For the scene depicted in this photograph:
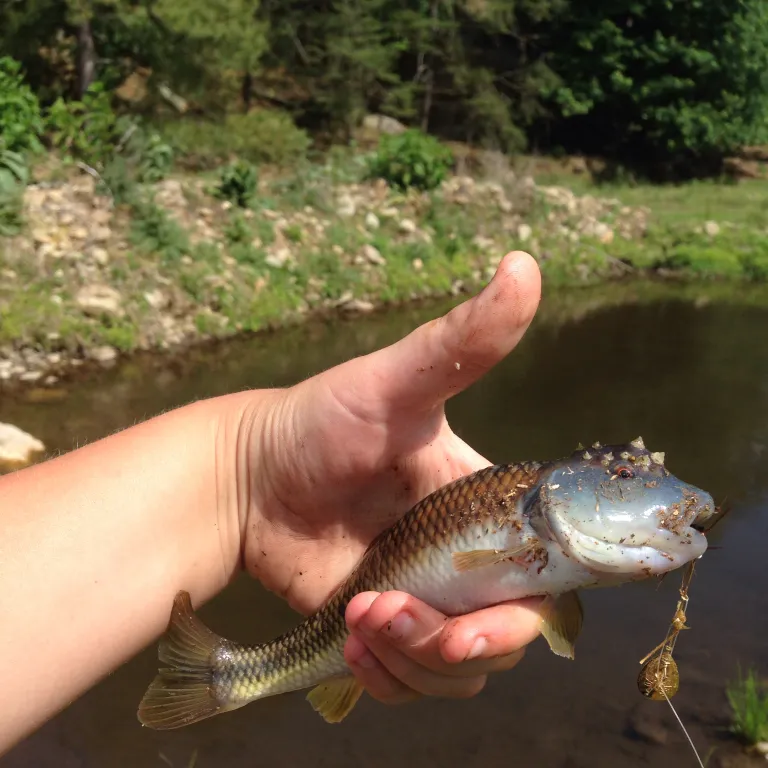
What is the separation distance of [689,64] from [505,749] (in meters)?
29.6

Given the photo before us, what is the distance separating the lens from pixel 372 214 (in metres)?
17.7

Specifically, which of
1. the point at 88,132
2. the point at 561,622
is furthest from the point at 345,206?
the point at 561,622

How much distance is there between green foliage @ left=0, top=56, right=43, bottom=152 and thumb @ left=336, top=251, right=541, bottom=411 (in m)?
12.3

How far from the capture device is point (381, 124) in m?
27.8

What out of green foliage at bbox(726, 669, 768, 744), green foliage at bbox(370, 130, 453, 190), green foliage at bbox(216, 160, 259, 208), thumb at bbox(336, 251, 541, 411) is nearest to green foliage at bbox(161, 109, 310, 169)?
green foliage at bbox(370, 130, 453, 190)

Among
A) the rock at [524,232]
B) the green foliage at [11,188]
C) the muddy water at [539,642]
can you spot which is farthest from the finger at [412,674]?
the rock at [524,232]

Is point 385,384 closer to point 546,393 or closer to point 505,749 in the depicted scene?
point 505,749

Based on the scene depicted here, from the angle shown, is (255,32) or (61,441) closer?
(61,441)

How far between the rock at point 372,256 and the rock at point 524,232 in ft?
15.1

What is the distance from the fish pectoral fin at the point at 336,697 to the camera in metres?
3.18

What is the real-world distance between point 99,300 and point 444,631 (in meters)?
10.2

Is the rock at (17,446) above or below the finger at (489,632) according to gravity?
below

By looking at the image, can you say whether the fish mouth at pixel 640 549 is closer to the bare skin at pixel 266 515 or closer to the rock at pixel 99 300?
the bare skin at pixel 266 515

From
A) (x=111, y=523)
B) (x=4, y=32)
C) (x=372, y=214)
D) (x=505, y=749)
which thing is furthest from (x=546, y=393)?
(x=4, y=32)
